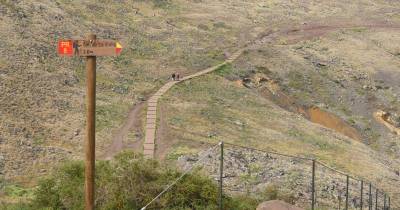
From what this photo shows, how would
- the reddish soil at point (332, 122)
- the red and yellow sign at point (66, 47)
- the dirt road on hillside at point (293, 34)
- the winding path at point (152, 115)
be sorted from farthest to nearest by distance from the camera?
the reddish soil at point (332, 122) < the dirt road on hillside at point (293, 34) < the winding path at point (152, 115) < the red and yellow sign at point (66, 47)

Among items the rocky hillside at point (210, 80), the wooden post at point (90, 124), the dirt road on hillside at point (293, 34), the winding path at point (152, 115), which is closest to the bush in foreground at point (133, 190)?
the wooden post at point (90, 124)

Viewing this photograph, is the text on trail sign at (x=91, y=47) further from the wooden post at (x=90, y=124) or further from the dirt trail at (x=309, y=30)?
the dirt trail at (x=309, y=30)

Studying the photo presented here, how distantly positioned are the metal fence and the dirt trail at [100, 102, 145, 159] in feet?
20.0

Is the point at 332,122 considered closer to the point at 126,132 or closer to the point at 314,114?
the point at 314,114

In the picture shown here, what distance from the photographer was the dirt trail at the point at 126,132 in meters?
35.4

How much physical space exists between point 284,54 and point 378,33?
2422 cm

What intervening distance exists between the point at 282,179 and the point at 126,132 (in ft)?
43.5

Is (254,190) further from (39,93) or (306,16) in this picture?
(306,16)

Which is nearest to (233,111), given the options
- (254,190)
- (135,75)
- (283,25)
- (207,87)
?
(207,87)

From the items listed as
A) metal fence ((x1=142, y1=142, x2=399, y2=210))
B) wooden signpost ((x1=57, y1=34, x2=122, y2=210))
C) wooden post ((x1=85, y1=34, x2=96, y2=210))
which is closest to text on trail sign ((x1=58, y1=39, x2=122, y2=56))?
wooden signpost ((x1=57, y1=34, x2=122, y2=210))

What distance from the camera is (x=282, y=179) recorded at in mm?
31516

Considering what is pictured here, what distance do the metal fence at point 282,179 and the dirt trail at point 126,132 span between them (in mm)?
6093

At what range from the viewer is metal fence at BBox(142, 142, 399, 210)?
29.5 meters

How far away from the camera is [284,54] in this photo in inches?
2758
